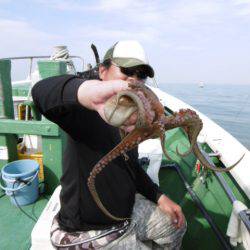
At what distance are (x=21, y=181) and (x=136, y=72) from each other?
7.80 feet

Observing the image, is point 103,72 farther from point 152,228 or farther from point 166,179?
point 166,179

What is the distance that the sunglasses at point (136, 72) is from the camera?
2.20 metres

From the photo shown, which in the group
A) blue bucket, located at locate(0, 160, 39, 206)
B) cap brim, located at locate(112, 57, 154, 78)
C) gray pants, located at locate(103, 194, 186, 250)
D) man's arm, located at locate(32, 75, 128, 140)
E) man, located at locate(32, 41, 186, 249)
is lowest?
blue bucket, located at locate(0, 160, 39, 206)

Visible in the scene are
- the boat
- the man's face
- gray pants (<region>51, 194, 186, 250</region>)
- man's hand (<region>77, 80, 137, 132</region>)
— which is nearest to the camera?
man's hand (<region>77, 80, 137, 132</region>)

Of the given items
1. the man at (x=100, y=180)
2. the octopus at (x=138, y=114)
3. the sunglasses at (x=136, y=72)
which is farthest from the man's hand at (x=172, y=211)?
the octopus at (x=138, y=114)

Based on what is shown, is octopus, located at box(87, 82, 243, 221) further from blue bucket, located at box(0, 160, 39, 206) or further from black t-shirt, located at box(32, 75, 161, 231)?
blue bucket, located at box(0, 160, 39, 206)

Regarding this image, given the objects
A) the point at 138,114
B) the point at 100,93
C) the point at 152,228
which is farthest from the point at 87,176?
the point at 138,114

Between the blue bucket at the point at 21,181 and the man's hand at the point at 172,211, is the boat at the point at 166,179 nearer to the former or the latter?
the blue bucket at the point at 21,181

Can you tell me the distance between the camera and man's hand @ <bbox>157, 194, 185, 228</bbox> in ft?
9.04

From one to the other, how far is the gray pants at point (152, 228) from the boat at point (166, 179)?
534mm

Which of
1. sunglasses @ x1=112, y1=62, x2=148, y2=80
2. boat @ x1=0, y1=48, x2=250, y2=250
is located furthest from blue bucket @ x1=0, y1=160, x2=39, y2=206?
sunglasses @ x1=112, y1=62, x2=148, y2=80

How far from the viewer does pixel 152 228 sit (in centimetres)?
265

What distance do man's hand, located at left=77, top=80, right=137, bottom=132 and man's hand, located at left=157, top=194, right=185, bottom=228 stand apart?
1635 millimetres

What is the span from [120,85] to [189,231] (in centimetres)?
285
